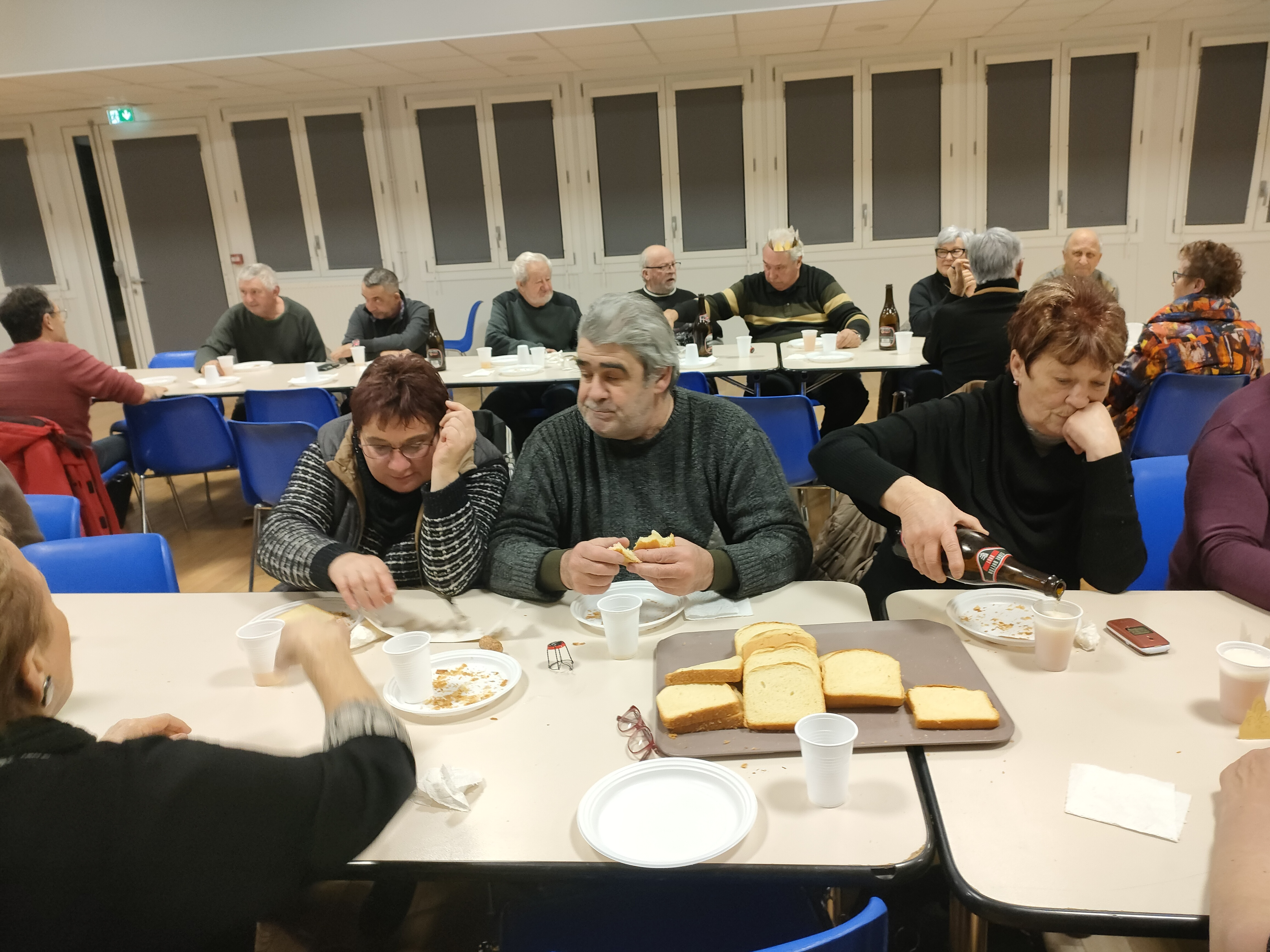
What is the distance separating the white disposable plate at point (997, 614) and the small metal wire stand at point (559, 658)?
29.0 inches

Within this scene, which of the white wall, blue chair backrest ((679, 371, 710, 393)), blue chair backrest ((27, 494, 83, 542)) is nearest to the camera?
blue chair backrest ((27, 494, 83, 542))

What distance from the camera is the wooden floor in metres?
4.04

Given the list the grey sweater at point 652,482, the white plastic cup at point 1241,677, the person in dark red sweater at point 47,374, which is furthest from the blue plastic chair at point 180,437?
the white plastic cup at point 1241,677

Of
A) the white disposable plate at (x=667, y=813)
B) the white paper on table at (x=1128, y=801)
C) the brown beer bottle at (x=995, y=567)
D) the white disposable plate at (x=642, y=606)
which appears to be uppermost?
the brown beer bottle at (x=995, y=567)

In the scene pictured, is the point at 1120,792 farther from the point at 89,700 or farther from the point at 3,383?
the point at 3,383

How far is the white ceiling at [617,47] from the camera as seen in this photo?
5969 mm

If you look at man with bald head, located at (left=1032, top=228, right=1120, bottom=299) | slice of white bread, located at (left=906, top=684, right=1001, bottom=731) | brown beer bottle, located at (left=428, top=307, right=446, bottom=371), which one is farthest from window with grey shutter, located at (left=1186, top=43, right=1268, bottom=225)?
slice of white bread, located at (left=906, top=684, right=1001, bottom=731)

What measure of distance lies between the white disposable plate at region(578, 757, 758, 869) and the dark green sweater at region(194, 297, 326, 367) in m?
4.74

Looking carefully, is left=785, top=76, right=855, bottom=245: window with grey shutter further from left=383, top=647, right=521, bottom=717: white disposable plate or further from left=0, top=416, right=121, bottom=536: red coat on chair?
left=383, top=647, right=521, bottom=717: white disposable plate

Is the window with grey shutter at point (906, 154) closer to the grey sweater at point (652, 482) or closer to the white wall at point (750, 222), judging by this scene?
the white wall at point (750, 222)

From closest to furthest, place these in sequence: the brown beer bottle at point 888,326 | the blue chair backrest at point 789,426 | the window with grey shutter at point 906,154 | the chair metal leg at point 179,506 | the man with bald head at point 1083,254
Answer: the blue chair backrest at point 789,426
the chair metal leg at point 179,506
the brown beer bottle at point 888,326
the man with bald head at point 1083,254
the window with grey shutter at point 906,154

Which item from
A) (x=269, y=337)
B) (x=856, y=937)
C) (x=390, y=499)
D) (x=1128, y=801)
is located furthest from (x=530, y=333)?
(x=856, y=937)

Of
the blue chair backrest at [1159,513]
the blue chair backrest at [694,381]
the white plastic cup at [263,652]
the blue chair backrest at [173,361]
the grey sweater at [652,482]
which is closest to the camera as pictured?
the white plastic cup at [263,652]

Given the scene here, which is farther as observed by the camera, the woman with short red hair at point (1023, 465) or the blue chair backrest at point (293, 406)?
the blue chair backrest at point (293, 406)
